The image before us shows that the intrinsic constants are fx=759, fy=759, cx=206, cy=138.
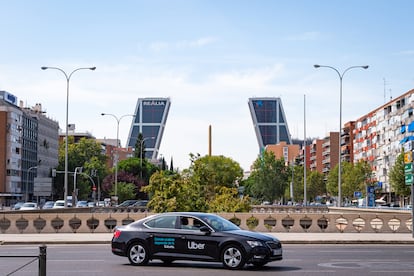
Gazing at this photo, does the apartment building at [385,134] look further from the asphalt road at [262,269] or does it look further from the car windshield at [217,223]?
the car windshield at [217,223]

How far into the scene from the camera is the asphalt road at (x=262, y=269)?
18.2 meters

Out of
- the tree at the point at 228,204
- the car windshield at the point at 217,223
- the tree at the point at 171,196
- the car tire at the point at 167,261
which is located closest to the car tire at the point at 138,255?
the car tire at the point at 167,261

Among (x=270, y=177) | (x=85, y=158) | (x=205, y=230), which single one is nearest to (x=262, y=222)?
(x=205, y=230)

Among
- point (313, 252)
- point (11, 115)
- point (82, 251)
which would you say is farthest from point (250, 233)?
point (11, 115)

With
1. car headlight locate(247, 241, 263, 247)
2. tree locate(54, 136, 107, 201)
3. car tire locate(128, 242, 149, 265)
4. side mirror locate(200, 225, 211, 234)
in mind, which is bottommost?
car tire locate(128, 242, 149, 265)

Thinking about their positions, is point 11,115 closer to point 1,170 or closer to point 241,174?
point 1,170

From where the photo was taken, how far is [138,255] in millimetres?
20188

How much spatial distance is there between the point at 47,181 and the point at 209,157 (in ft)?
246

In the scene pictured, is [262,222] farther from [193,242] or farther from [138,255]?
[193,242]

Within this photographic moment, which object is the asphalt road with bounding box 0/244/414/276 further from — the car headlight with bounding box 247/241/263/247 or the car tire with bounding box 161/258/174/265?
the car headlight with bounding box 247/241/263/247

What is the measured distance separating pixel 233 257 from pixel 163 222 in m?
2.29

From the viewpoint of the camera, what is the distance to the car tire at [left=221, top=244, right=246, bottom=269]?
61.9 feet

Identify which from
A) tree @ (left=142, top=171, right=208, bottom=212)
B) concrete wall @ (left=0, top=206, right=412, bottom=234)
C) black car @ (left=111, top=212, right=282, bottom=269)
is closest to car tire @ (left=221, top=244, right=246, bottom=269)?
black car @ (left=111, top=212, right=282, bottom=269)

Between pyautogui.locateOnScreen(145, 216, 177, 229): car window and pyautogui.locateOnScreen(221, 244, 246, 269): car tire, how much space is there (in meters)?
1.76
